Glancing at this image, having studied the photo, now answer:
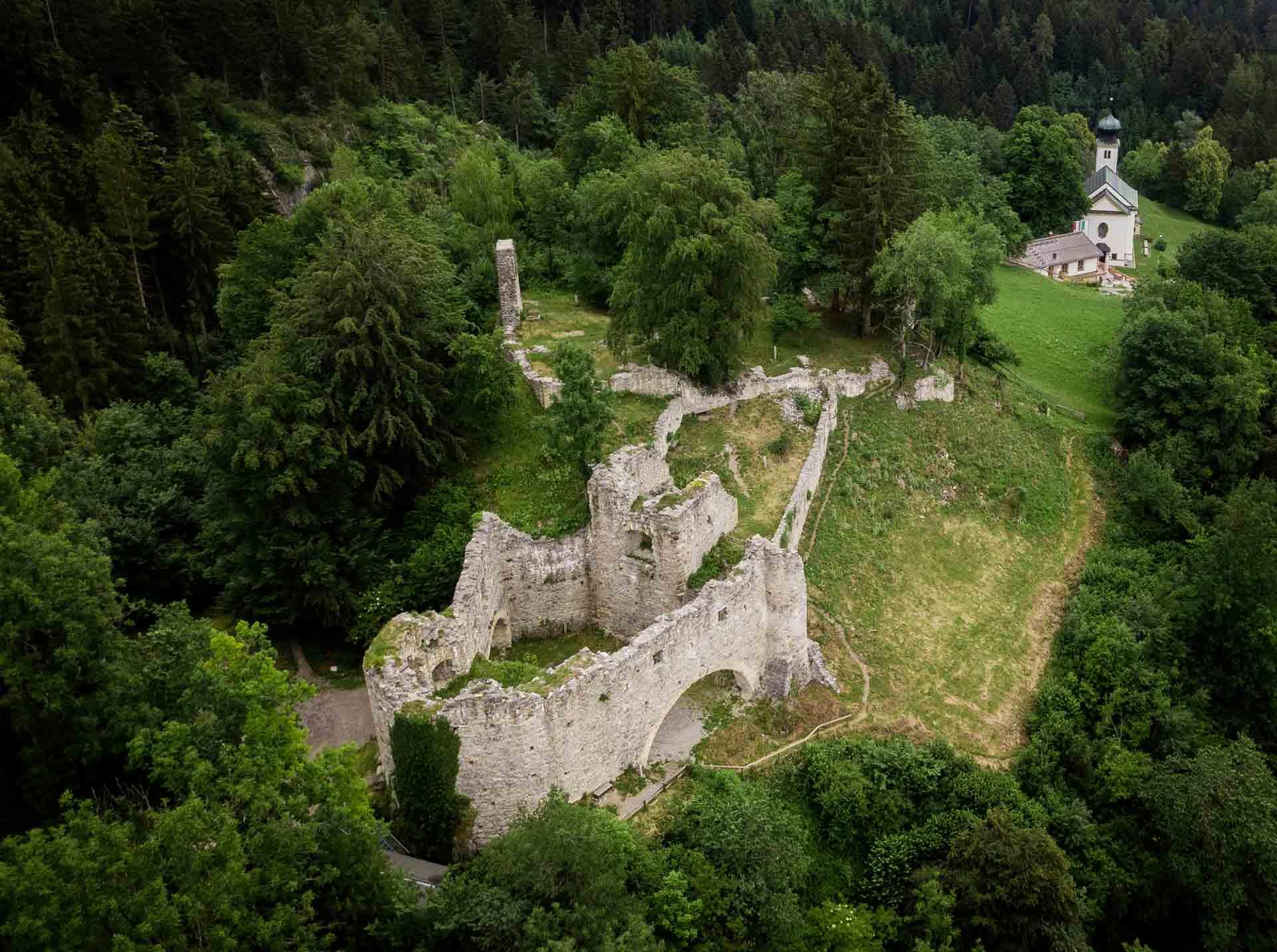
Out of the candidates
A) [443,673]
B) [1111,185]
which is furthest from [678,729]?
[1111,185]

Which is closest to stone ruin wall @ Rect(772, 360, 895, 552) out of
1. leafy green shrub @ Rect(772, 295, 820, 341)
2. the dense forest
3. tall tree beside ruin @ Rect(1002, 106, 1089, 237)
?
the dense forest

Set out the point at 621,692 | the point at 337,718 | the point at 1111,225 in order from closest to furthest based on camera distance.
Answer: the point at 621,692
the point at 337,718
the point at 1111,225

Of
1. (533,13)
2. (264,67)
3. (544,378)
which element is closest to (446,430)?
(544,378)

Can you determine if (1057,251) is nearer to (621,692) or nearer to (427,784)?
(621,692)

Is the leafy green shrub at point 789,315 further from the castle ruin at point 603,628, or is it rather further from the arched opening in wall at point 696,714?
the arched opening in wall at point 696,714

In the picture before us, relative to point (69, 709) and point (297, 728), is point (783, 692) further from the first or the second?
point (69, 709)

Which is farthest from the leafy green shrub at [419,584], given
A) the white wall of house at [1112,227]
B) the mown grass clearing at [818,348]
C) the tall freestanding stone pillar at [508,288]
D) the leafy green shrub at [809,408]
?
the white wall of house at [1112,227]

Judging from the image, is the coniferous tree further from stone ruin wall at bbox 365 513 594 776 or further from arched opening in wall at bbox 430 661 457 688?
arched opening in wall at bbox 430 661 457 688
